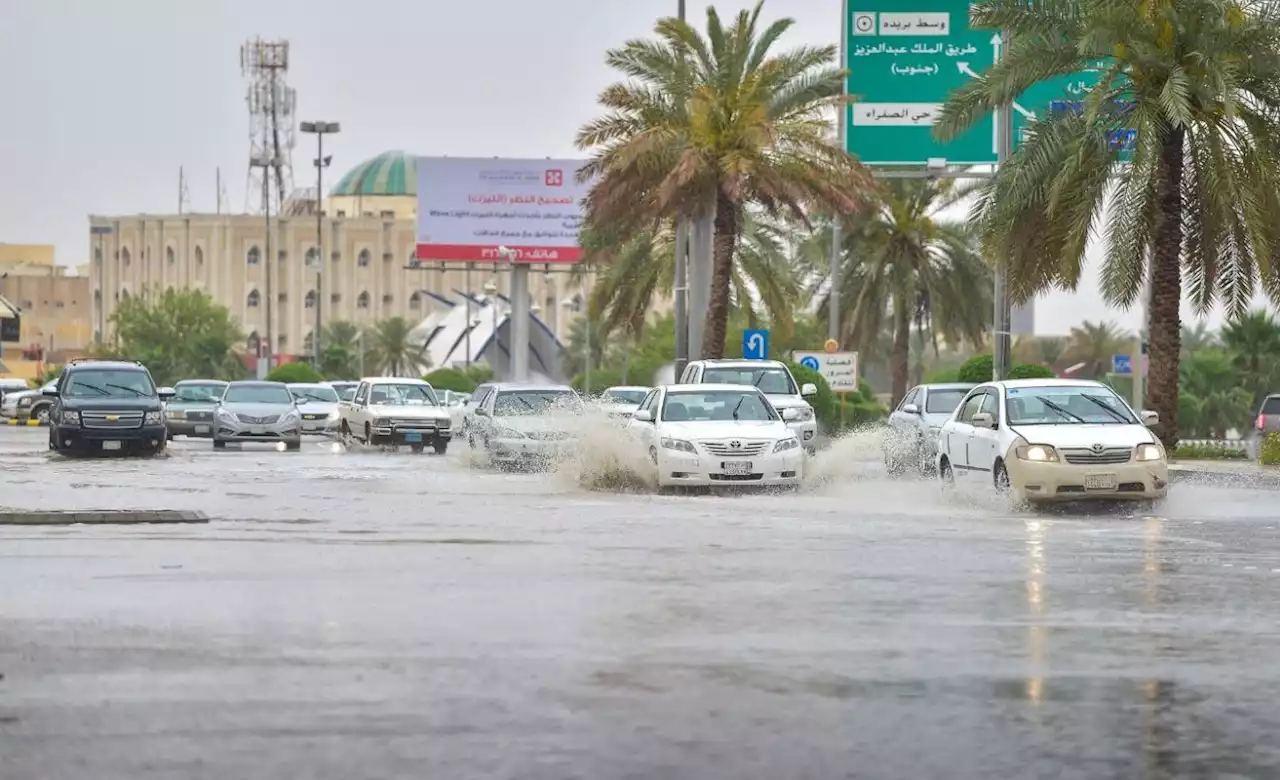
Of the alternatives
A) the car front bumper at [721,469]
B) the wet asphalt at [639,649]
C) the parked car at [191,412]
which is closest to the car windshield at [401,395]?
the parked car at [191,412]

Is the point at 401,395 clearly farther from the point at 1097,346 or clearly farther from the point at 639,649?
the point at 1097,346

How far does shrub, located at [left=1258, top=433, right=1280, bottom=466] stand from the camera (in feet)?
119

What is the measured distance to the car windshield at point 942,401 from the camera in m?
33.2

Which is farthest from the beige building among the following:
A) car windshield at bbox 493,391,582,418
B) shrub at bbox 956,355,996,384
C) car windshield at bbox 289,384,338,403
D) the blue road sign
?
car windshield at bbox 493,391,582,418

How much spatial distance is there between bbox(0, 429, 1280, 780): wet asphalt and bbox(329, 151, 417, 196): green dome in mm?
169863

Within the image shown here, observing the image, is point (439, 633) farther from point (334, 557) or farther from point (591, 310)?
point (591, 310)

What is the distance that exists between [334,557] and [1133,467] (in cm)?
958

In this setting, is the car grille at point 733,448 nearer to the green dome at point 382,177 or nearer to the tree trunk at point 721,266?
the tree trunk at point 721,266

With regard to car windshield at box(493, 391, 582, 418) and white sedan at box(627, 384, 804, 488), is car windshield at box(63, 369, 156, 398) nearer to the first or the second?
car windshield at box(493, 391, 582, 418)

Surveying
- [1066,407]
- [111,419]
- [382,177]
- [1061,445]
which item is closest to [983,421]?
[1066,407]

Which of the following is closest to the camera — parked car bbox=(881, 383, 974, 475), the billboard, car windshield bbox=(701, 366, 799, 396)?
parked car bbox=(881, 383, 974, 475)

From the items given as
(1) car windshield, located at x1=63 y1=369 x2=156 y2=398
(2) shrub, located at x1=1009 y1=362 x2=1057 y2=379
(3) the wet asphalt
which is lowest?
(3) the wet asphalt

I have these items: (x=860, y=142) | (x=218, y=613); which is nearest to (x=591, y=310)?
(x=860, y=142)

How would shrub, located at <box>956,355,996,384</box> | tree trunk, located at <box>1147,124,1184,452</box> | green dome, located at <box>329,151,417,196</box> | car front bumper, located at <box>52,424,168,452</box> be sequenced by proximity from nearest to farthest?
tree trunk, located at <box>1147,124,1184,452</box> < car front bumper, located at <box>52,424,168,452</box> < shrub, located at <box>956,355,996,384</box> < green dome, located at <box>329,151,417,196</box>
